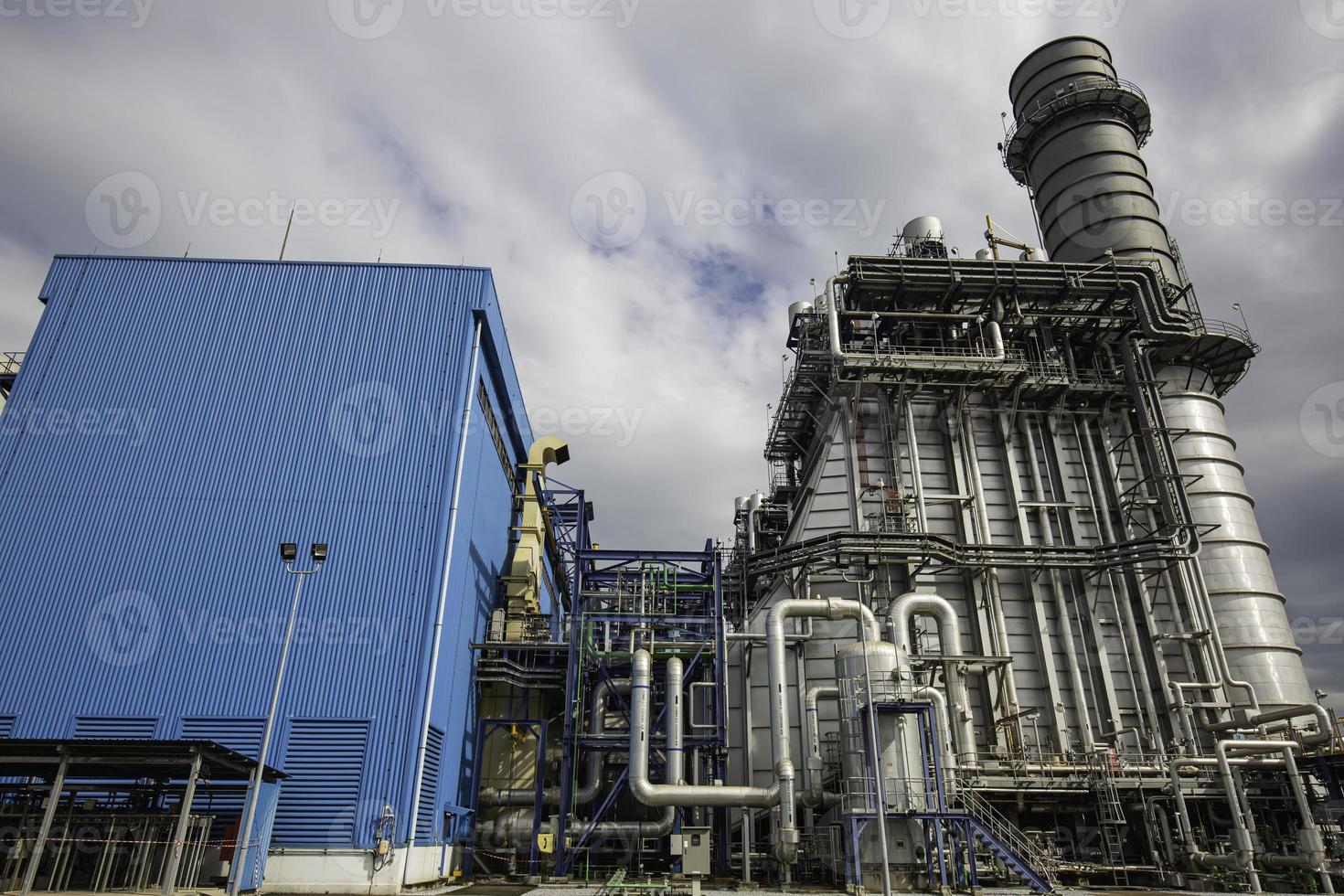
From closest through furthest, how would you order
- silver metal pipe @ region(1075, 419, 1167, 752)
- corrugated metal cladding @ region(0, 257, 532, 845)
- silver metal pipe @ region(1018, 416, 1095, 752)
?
corrugated metal cladding @ region(0, 257, 532, 845)
silver metal pipe @ region(1018, 416, 1095, 752)
silver metal pipe @ region(1075, 419, 1167, 752)

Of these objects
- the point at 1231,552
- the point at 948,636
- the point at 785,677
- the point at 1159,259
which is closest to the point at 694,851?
the point at 785,677

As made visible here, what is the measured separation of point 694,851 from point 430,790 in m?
7.94

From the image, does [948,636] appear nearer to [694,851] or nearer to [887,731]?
[887,731]

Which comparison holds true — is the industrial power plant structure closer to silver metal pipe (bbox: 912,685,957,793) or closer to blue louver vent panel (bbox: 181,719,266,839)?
blue louver vent panel (bbox: 181,719,266,839)

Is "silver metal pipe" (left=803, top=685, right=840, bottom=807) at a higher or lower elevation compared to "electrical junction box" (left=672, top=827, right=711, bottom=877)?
higher

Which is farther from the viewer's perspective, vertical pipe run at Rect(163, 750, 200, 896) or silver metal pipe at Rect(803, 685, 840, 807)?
silver metal pipe at Rect(803, 685, 840, 807)

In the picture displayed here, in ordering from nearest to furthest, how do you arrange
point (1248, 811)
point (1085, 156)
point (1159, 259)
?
point (1248, 811)
point (1159, 259)
point (1085, 156)

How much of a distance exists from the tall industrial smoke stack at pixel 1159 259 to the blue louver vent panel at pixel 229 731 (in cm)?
3284

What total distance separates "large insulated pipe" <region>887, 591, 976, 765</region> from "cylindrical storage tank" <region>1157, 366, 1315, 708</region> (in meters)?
11.2

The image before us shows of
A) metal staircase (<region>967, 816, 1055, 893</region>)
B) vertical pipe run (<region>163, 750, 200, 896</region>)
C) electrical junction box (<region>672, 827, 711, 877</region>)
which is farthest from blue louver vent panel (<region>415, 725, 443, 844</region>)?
metal staircase (<region>967, 816, 1055, 893</region>)

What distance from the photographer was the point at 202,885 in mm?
18266

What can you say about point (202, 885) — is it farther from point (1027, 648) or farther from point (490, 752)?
point (1027, 648)

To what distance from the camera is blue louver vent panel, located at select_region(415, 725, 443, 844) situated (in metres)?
21.4

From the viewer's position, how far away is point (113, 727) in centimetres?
2108
